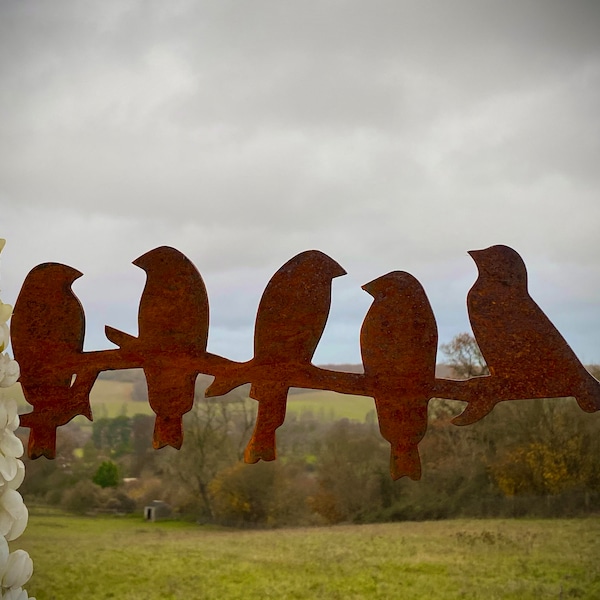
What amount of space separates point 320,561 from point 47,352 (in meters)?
2.62

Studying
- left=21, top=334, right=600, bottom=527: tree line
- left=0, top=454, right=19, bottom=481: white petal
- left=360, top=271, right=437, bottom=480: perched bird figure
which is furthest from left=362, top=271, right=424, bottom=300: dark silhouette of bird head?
left=21, top=334, right=600, bottom=527: tree line

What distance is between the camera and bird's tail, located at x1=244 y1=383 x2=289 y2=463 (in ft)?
4.59

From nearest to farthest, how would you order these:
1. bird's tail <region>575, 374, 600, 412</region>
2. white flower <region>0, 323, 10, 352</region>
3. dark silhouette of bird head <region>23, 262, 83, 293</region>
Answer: white flower <region>0, 323, 10, 352</region> → bird's tail <region>575, 374, 600, 412</region> → dark silhouette of bird head <region>23, 262, 83, 293</region>

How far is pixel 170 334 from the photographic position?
1424mm

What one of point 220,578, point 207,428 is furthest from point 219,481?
point 220,578

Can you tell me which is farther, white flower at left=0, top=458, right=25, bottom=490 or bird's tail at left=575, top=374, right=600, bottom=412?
bird's tail at left=575, top=374, right=600, bottom=412

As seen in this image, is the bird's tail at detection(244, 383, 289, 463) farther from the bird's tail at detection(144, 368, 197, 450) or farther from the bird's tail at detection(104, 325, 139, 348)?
the bird's tail at detection(104, 325, 139, 348)

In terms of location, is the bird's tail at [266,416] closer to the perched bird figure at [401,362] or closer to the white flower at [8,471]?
the perched bird figure at [401,362]

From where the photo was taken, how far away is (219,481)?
173 inches

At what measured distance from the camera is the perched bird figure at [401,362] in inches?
54.2

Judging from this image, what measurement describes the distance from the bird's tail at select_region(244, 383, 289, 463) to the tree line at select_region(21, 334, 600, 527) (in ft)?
9.59

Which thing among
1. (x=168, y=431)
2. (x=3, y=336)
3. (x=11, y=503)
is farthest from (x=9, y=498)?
(x=168, y=431)

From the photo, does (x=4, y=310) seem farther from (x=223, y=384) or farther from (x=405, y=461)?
(x=405, y=461)

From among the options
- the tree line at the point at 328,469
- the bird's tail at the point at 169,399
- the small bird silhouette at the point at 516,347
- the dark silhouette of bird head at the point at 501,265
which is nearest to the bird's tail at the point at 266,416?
the bird's tail at the point at 169,399
